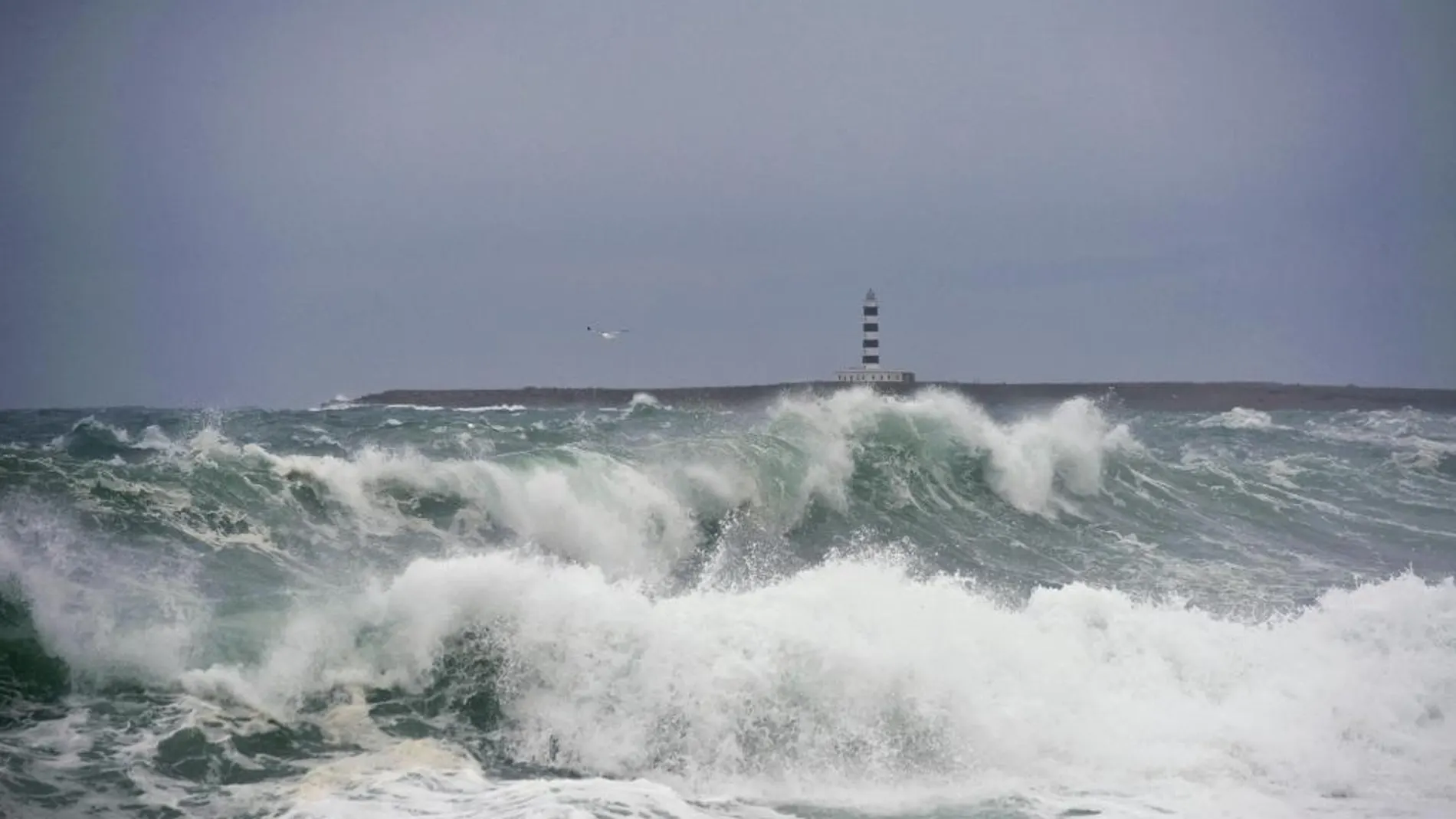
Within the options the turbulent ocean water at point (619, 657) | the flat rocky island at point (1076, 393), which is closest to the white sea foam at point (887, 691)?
the turbulent ocean water at point (619, 657)

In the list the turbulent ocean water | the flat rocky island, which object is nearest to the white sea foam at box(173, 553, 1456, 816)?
the turbulent ocean water

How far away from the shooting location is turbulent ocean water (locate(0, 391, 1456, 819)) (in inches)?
283

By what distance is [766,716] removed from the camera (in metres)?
7.80

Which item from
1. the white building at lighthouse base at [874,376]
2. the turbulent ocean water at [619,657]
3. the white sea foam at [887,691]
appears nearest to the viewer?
the turbulent ocean water at [619,657]

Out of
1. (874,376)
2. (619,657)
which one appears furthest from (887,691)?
(874,376)

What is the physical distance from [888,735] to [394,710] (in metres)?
2.84

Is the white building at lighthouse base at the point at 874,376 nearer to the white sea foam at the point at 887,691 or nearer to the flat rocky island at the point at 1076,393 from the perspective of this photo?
the flat rocky island at the point at 1076,393

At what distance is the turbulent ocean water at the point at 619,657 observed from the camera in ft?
23.6

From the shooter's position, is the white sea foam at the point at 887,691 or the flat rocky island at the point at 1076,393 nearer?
the white sea foam at the point at 887,691

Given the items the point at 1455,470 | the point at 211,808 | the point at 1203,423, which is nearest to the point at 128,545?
the point at 211,808

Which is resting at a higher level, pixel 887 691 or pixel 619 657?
pixel 619 657

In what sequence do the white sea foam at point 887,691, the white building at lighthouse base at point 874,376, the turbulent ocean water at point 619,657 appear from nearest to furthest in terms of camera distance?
the turbulent ocean water at point 619,657
the white sea foam at point 887,691
the white building at lighthouse base at point 874,376

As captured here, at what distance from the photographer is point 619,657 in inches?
322

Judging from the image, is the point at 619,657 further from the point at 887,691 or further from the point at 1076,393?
the point at 1076,393
